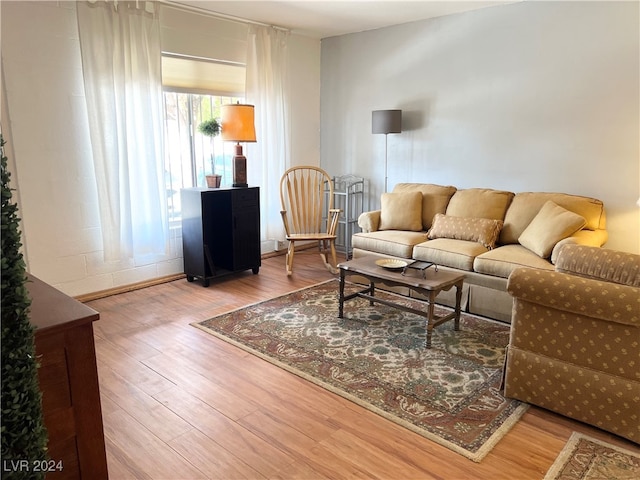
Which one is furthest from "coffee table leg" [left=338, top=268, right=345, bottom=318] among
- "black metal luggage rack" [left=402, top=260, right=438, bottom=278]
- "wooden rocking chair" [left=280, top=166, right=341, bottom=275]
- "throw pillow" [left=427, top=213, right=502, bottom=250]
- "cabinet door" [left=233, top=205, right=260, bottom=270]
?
"cabinet door" [left=233, top=205, right=260, bottom=270]

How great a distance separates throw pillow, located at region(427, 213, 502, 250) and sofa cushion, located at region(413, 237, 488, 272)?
0.07m

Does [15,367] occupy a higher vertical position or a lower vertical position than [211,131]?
lower

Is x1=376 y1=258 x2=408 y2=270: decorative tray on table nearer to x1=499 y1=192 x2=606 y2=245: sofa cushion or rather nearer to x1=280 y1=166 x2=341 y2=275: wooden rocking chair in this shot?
x1=499 y1=192 x2=606 y2=245: sofa cushion

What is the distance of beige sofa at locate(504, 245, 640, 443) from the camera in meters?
1.97

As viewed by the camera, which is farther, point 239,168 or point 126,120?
point 239,168

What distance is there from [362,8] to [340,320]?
2.82 meters

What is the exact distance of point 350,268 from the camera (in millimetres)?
3355

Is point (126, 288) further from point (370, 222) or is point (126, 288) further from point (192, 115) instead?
point (370, 222)

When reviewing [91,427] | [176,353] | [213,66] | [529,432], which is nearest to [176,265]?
[176,353]

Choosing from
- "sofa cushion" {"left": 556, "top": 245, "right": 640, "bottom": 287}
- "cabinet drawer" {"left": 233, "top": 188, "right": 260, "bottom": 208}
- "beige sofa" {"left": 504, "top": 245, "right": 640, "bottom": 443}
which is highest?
"cabinet drawer" {"left": 233, "top": 188, "right": 260, "bottom": 208}

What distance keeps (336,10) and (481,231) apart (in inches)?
94.9

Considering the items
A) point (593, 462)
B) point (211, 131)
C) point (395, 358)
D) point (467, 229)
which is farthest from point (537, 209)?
point (211, 131)

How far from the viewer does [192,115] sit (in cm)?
458

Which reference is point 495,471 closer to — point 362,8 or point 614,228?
point 614,228
